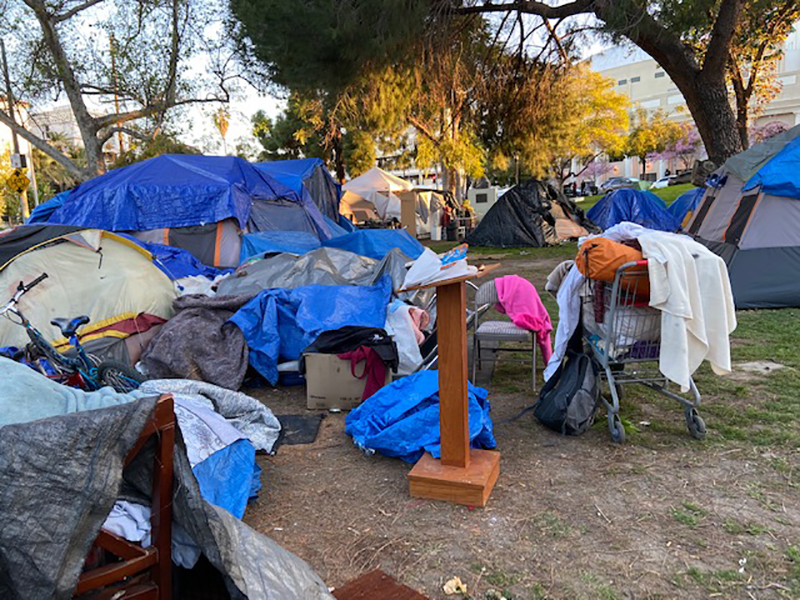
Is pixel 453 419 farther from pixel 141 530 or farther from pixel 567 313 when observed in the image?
pixel 141 530

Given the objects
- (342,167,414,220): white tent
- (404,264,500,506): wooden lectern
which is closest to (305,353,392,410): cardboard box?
(404,264,500,506): wooden lectern

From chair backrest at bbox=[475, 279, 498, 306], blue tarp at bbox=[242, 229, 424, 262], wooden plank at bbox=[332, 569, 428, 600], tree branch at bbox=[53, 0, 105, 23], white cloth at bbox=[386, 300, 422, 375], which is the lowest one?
wooden plank at bbox=[332, 569, 428, 600]

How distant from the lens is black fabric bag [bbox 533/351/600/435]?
13.4ft

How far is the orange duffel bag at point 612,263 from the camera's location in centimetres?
380

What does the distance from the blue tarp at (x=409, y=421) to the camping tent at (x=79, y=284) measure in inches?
106

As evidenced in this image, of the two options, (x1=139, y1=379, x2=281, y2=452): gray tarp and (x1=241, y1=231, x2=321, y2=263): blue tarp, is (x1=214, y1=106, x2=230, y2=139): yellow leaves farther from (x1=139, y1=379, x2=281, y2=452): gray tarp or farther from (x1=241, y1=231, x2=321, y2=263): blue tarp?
(x1=139, y1=379, x2=281, y2=452): gray tarp

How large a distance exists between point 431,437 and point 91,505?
234 centimetres

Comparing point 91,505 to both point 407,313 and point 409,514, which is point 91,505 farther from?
point 407,313

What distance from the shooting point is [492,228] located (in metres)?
16.9

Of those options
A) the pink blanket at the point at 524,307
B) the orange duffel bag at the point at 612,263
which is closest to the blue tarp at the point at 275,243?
the pink blanket at the point at 524,307

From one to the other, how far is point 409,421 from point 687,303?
186cm

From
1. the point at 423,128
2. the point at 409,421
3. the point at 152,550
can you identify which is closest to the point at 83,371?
the point at 409,421

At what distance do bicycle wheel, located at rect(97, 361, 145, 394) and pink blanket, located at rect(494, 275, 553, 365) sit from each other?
9.96ft

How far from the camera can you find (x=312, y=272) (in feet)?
22.0
